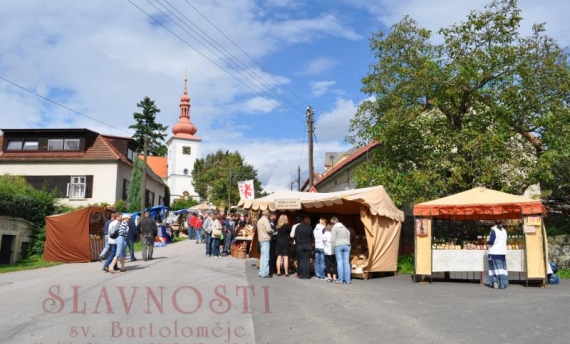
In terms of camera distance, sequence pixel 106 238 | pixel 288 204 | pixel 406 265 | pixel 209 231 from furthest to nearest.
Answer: pixel 209 231
pixel 106 238
pixel 406 265
pixel 288 204

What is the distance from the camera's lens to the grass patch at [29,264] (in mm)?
17680

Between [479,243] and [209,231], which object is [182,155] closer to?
[209,231]

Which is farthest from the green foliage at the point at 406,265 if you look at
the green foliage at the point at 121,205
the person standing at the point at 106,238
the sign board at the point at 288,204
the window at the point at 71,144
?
the window at the point at 71,144

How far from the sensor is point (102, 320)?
8.43 meters

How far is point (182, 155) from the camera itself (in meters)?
92.8

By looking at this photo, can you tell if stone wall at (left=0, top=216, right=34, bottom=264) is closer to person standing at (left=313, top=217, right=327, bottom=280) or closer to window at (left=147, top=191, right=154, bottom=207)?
person standing at (left=313, top=217, right=327, bottom=280)

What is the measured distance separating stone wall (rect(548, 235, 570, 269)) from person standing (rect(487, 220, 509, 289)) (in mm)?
4619

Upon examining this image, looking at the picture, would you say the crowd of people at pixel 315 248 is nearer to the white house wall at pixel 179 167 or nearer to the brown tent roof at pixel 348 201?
the brown tent roof at pixel 348 201

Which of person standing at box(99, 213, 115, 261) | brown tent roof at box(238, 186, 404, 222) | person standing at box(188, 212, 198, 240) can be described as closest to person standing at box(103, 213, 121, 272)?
person standing at box(99, 213, 115, 261)

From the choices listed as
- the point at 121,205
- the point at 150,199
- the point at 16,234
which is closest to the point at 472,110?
the point at 16,234

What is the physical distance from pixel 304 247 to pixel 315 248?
0.42 m

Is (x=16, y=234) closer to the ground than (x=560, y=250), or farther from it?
farther from it

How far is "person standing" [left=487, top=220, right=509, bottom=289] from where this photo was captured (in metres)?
13.1

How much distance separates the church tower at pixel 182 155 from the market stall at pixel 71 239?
6861 centimetres
